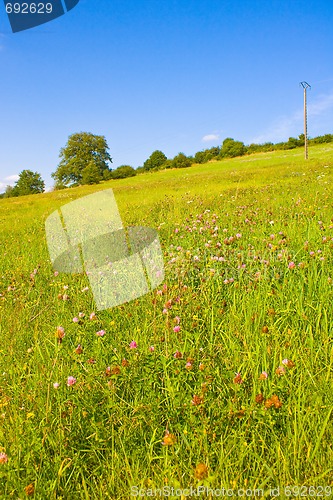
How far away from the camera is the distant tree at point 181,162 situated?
197ft

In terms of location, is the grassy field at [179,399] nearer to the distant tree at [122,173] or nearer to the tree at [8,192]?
the distant tree at [122,173]

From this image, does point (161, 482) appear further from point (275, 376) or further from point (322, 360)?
point (322, 360)

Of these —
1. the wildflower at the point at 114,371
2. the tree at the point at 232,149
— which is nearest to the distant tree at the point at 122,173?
the tree at the point at 232,149

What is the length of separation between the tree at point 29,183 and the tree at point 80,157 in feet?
44.3

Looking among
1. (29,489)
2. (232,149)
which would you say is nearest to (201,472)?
(29,489)

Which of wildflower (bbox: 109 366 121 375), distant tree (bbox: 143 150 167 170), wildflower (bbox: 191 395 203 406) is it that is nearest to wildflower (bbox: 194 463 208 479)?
wildflower (bbox: 191 395 203 406)

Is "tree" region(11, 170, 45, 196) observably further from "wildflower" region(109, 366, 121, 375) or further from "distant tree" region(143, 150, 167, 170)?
"wildflower" region(109, 366, 121, 375)

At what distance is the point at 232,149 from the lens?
64.9 metres

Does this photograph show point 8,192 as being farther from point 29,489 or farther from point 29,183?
point 29,489

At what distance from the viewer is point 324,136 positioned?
58.6 meters

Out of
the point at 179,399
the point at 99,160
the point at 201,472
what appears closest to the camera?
the point at 201,472

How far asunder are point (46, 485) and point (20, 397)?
590 mm

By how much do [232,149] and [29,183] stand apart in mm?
58821

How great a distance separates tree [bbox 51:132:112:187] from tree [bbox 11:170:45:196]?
13.5m
